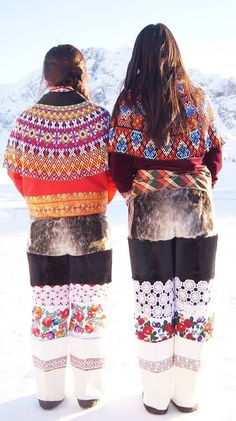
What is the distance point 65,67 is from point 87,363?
1.49 meters

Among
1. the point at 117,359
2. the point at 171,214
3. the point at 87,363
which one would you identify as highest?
the point at 171,214

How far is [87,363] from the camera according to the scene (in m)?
2.29

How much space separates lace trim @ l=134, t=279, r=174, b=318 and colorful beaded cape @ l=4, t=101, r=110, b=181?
0.61 meters

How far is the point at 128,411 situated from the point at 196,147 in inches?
53.7

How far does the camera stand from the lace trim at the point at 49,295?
2.24 metres

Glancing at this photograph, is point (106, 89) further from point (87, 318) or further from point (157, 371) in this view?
point (157, 371)

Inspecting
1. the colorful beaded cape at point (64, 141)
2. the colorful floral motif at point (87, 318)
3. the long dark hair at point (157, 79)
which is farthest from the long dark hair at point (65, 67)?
the colorful floral motif at point (87, 318)

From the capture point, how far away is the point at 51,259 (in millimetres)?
2215

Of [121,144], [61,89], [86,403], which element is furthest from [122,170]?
[86,403]

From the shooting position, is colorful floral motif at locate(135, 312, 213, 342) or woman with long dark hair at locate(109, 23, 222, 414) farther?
colorful floral motif at locate(135, 312, 213, 342)

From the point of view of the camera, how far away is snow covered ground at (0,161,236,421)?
2.27m

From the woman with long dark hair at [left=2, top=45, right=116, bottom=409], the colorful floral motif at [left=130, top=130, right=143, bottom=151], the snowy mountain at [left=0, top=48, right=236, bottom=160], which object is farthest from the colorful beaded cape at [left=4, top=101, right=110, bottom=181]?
the snowy mountain at [left=0, top=48, right=236, bottom=160]

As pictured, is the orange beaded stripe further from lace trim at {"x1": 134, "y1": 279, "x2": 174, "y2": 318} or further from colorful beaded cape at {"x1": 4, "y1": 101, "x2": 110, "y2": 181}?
lace trim at {"x1": 134, "y1": 279, "x2": 174, "y2": 318}

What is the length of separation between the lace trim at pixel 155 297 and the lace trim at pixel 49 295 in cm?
39
